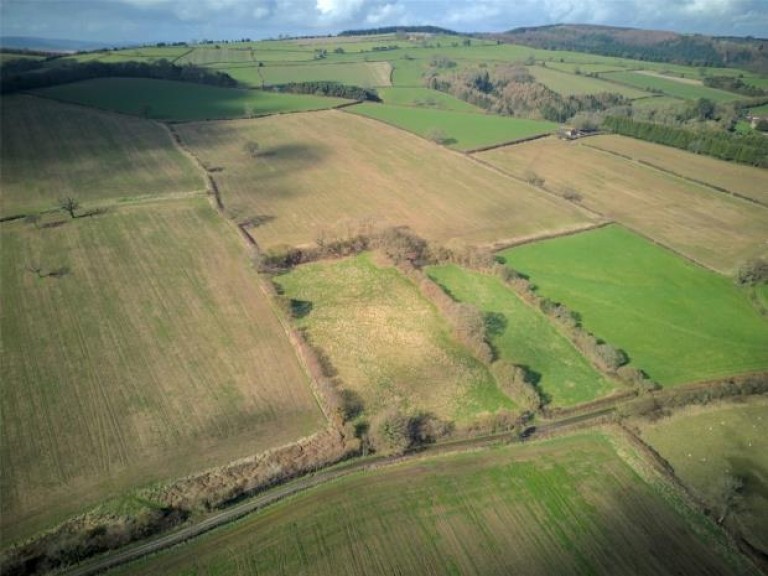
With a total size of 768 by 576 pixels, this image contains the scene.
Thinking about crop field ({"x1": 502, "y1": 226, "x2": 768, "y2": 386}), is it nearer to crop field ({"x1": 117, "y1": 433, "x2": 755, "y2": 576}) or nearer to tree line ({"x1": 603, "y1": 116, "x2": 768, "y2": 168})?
crop field ({"x1": 117, "y1": 433, "x2": 755, "y2": 576})

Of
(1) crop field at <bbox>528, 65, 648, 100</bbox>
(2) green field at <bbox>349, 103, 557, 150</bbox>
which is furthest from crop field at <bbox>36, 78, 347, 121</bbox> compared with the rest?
(1) crop field at <bbox>528, 65, 648, 100</bbox>

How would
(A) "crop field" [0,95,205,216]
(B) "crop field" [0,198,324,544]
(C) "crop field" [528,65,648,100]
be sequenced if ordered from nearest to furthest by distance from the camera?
(B) "crop field" [0,198,324,544]
(A) "crop field" [0,95,205,216]
(C) "crop field" [528,65,648,100]

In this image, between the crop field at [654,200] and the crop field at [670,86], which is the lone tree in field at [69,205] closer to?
the crop field at [654,200]

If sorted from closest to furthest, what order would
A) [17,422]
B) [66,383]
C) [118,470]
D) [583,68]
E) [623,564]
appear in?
[623,564], [118,470], [17,422], [66,383], [583,68]

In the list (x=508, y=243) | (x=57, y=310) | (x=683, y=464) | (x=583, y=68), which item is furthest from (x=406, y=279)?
(x=583, y=68)

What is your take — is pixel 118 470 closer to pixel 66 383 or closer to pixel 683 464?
pixel 66 383

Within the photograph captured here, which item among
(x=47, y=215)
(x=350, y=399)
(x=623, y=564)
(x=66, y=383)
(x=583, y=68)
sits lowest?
(x=623, y=564)
